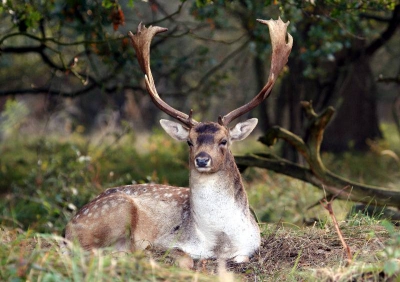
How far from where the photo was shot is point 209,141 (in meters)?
6.73

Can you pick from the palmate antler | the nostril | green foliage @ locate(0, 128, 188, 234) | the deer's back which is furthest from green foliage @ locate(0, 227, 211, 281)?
green foliage @ locate(0, 128, 188, 234)

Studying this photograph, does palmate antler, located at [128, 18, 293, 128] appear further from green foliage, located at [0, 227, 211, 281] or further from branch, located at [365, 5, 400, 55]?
branch, located at [365, 5, 400, 55]

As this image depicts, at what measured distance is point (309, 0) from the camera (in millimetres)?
8062

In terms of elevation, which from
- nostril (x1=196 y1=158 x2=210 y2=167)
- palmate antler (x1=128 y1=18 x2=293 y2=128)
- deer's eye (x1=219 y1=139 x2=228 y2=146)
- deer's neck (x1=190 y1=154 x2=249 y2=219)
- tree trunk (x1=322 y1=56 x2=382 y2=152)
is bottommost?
tree trunk (x1=322 y1=56 x2=382 y2=152)

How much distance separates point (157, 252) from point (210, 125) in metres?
1.31

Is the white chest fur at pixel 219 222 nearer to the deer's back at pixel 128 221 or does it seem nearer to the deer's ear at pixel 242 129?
the deer's back at pixel 128 221

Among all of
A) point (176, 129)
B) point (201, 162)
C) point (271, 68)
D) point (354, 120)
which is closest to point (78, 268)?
point (201, 162)

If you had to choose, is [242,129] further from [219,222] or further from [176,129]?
[219,222]

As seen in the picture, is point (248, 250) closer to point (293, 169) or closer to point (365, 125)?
point (293, 169)

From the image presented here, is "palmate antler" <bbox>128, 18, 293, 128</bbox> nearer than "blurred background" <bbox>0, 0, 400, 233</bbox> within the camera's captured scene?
Yes

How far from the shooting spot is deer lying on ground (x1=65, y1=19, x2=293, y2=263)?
22.5ft

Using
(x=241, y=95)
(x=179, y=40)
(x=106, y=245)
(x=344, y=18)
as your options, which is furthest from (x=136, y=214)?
(x=241, y=95)

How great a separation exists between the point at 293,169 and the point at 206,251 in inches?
96.4

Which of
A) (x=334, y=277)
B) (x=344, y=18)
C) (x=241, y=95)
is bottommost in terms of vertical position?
(x=241, y=95)
